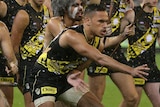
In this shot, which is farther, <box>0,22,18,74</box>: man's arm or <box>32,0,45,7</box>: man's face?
<box>32,0,45,7</box>: man's face

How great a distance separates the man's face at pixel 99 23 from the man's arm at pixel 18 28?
4.94ft

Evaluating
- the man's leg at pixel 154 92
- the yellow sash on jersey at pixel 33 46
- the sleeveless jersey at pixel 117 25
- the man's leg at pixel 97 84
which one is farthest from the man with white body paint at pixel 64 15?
the man's leg at pixel 154 92

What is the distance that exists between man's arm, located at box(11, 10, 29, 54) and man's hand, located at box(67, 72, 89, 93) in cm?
164

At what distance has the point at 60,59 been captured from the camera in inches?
314

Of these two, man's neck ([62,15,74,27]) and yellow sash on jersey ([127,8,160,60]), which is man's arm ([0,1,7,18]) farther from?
yellow sash on jersey ([127,8,160,60])

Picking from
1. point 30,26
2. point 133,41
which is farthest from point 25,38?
point 133,41

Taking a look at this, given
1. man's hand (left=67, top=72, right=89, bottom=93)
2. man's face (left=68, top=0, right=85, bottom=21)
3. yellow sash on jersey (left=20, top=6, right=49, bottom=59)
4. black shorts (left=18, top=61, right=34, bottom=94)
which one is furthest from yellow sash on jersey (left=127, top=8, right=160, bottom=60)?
man's hand (left=67, top=72, right=89, bottom=93)

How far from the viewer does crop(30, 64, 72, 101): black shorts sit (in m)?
8.02

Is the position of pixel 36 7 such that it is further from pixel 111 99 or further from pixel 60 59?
pixel 111 99

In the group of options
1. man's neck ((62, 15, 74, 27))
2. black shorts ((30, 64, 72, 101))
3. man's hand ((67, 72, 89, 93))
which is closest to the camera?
man's hand ((67, 72, 89, 93))

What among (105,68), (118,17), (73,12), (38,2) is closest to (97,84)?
(105,68)

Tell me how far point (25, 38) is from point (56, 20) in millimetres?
909

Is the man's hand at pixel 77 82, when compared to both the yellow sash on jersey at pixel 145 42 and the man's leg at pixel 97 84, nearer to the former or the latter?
the man's leg at pixel 97 84

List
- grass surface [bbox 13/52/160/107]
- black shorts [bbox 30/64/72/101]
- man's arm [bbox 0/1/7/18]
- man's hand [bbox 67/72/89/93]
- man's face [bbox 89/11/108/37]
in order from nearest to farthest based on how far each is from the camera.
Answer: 1. man's hand [bbox 67/72/89/93]
2. man's face [bbox 89/11/108/37]
3. black shorts [bbox 30/64/72/101]
4. man's arm [bbox 0/1/7/18]
5. grass surface [bbox 13/52/160/107]
